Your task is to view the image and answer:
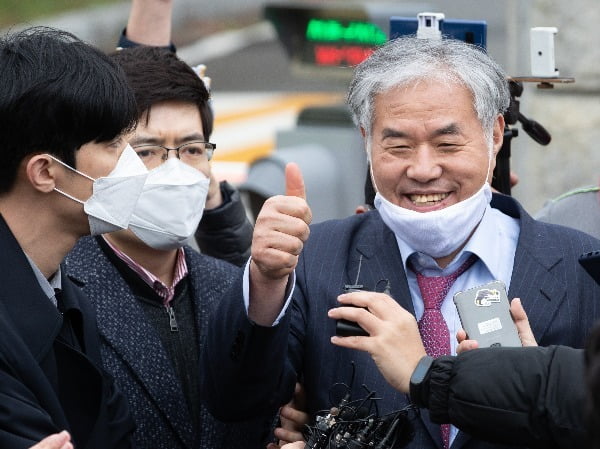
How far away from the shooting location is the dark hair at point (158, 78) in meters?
4.09

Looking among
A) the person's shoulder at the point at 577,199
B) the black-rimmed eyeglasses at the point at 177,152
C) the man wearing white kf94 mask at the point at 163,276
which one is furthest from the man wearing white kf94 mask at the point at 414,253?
the person's shoulder at the point at 577,199

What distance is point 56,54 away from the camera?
130 inches

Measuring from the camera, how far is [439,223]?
3447 mm

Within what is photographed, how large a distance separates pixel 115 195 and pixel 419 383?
1.04 meters

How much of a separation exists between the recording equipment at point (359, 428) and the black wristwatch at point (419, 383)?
283 mm

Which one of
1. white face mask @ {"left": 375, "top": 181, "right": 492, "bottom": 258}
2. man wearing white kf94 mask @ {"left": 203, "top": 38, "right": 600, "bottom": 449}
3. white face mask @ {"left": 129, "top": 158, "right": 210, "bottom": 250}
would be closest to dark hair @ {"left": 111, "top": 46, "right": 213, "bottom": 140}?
white face mask @ {"left": 129, "top": 158, "right": 210, "bottom": 250}

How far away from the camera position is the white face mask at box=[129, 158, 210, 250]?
3.95 metres

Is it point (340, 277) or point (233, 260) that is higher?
point (340, 277)

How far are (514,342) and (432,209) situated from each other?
523 mm

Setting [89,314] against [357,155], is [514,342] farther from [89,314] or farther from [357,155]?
[357,155]

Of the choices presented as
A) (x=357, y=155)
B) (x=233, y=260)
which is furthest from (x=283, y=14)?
(x=233, y=260)

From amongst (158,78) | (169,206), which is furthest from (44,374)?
(158,78)

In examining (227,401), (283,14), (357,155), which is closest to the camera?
(227,401)

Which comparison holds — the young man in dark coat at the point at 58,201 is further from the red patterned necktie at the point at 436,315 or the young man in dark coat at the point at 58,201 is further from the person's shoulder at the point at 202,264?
the red patterned necktie at the point at 436,315
